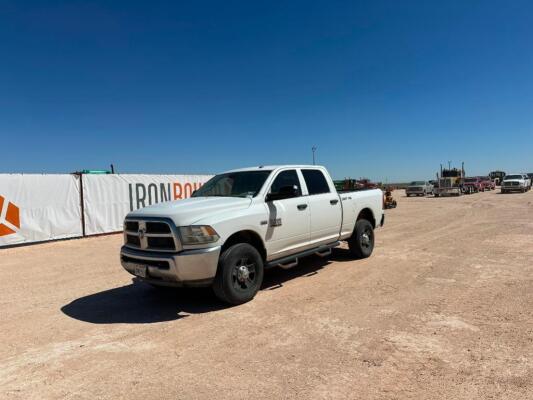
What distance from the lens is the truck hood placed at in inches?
199

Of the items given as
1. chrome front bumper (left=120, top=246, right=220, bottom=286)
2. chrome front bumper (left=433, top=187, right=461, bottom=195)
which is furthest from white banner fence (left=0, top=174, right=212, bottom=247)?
chrome front bumper (left=433, top=187, right=461, bottom=195)

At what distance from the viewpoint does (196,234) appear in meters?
5.00

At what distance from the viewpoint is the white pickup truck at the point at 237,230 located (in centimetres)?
499

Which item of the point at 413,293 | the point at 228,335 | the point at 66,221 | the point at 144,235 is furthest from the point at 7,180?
the point at 413,293

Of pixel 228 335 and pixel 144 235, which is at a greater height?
pixel 144 235

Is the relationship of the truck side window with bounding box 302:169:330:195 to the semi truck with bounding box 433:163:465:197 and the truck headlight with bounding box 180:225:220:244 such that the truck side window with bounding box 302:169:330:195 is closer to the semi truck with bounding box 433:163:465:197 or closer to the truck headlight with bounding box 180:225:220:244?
the truck headlight with bounding box 180:225:220:244

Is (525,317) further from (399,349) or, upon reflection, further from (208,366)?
(208,366)

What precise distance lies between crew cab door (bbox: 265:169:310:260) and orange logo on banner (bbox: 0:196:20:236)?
9525mm

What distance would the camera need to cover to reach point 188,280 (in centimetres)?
493

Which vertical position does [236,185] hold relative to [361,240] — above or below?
above

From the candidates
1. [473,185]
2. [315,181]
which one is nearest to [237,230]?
[315,181]

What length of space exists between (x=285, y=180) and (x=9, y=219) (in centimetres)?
959

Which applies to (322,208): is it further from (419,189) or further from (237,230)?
(419,189)

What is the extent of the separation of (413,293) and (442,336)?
1623 millimetres
